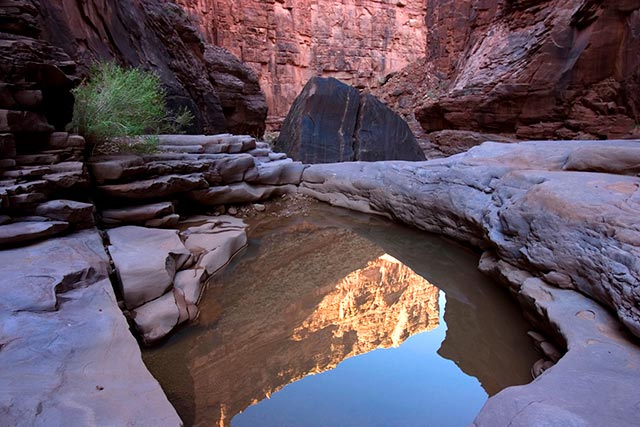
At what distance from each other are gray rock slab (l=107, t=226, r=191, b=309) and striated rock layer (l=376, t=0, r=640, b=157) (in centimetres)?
802

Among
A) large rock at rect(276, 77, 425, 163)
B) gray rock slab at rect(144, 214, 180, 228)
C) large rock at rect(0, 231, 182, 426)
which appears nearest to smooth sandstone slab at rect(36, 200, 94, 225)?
large rock at rect(0, 231, 182, 426)

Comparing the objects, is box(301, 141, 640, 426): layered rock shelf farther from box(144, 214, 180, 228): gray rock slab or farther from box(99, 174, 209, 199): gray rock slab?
Answer: box(144, 214, 180, 228): gray rock slab

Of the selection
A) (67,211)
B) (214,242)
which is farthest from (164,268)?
(214,242)

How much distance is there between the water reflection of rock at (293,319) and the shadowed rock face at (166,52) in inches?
173

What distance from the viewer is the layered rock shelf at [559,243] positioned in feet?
5.57

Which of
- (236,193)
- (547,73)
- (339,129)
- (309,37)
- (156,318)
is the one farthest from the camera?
(309,37)

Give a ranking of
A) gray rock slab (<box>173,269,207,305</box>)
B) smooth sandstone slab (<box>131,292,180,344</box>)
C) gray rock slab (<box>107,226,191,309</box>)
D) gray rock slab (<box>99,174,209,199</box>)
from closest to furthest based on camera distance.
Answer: smooth sandstone slab (<box>131,292,180,344</box>) → gray rock slab (<box>107,226,191,309</box>) → gray rock slab (<box>173,269,207,305</box>) → gray rock slab (<box>99,174,209,199</box>)

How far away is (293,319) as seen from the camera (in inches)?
125

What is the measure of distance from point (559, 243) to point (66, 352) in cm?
319

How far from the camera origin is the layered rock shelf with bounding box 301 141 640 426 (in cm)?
170

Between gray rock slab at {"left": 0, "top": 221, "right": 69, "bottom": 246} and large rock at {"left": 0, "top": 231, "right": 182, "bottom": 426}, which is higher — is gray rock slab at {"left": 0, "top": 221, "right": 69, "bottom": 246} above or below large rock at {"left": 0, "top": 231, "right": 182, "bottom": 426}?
above

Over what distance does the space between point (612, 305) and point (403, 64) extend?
2340 cm

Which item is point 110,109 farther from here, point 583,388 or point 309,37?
point 309,37

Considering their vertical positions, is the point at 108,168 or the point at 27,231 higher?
the point at 108,168
